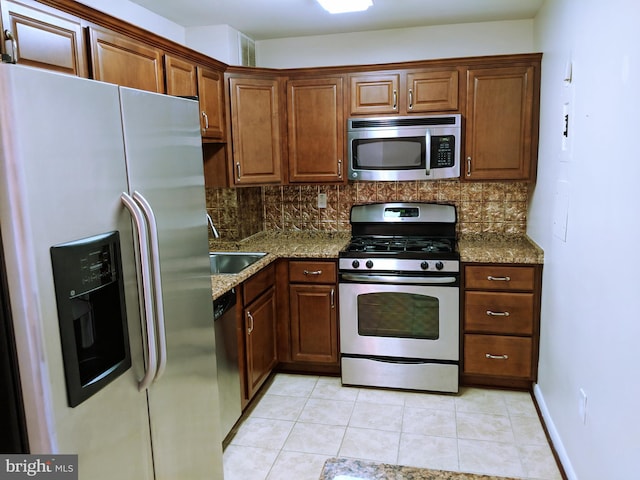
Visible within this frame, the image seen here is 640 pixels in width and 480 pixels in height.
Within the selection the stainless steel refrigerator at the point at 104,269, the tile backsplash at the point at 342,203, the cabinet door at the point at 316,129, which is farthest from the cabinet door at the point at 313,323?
the stainless steel refrigerator at the point at 104,269

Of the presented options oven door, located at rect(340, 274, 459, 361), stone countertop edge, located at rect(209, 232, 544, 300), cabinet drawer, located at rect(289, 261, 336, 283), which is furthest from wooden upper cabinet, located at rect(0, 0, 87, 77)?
oven door, located at rect(340, 274, 459, 361)

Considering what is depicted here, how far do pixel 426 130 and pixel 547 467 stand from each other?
2.06 meters

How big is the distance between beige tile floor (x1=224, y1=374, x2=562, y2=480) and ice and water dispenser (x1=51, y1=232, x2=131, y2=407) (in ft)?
4.59

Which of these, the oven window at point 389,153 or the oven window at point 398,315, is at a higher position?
the oven window at point 389,153

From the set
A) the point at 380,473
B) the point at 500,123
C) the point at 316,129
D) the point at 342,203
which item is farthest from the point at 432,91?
the point at 380,473

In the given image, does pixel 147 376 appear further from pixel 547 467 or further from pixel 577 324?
pixel 547 467

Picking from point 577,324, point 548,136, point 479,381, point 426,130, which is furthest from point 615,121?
point 479,381

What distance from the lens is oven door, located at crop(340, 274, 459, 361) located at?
3.13 m

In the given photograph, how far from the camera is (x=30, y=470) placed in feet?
3.66

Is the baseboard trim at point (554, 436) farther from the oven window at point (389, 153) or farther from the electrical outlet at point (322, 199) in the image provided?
the electrical outlet at point (322, 199)

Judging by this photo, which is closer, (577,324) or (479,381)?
(577,324)

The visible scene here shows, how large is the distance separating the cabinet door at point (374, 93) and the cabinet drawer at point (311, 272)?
1.08 meters

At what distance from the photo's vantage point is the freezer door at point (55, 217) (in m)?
1.03

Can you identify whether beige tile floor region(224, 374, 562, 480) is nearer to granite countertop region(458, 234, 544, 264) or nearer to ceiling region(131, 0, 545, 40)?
granite countertop region(458, 234, 544, 264)
